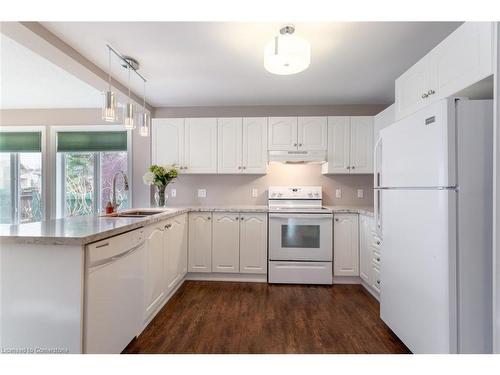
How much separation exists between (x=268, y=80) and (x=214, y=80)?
23.6 inches

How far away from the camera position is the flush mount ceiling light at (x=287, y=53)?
5.21 feet

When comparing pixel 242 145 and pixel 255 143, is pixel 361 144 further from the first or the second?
pixel 242 145

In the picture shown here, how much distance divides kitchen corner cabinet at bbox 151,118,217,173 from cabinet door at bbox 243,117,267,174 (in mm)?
419

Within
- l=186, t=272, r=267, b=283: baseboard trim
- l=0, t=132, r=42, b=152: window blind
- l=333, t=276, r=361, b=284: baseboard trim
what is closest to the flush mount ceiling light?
l=186, t=272, r=267, b=283: baseboard trim

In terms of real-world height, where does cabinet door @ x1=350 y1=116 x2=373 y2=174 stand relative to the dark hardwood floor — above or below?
above

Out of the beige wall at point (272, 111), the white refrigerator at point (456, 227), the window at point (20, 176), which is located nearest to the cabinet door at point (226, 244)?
the beige wall at point (272, 111)

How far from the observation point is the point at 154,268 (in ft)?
A: 6.84

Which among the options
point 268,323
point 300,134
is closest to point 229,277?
point 268,323

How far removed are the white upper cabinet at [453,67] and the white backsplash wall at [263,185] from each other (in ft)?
5.26

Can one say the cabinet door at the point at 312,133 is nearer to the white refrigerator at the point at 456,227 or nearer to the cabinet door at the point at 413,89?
the cabinet door at the point at 413,89

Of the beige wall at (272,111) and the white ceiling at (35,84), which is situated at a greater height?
the white ceiling at (35,84)

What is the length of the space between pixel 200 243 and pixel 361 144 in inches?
95.6

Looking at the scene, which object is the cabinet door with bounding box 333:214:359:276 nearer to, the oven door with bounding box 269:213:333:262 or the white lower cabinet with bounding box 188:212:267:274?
the oven door with bounding box 269:213:333:262

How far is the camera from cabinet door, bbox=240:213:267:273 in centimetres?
296
